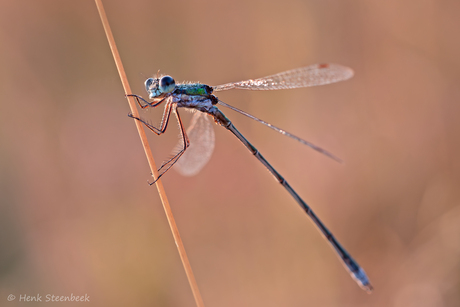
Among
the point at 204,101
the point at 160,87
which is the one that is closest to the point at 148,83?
the point at 160,87

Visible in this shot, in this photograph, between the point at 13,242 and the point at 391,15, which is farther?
the point at 391,15

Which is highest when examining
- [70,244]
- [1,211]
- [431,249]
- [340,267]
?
[1,211]

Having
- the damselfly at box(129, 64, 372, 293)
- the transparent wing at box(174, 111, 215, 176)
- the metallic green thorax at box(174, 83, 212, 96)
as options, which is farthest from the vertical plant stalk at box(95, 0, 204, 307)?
the transparent wing at box(174, 111, 215, 176)

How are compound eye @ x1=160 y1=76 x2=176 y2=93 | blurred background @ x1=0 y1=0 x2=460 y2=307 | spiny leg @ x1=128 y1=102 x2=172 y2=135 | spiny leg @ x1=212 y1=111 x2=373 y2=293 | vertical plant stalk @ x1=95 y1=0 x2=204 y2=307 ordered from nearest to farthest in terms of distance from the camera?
1. vertical plant stalk @ x1=95 y1=0 x2=204 y2=307
2. spiny leg @ x1=128 y1=102 x2=172 y2=135
3. compound eye @ x1=160 y1=76 x2=176 y2=93
4. spiny leg @ x1=212 y1=111 x2=373 y2=293
5. blurred background @ x1=0 y1=0 x2=460 y2=307

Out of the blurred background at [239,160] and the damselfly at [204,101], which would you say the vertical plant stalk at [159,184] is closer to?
the damselfly at [204,101]

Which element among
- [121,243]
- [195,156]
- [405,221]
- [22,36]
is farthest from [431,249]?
[22,36]

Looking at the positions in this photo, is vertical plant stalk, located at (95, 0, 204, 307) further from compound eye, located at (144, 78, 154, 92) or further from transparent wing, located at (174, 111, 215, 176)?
transparent wing, located at (174, 111, 215, 176)

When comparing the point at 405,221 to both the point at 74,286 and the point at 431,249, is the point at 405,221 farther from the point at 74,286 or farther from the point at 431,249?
the point at 74,286
